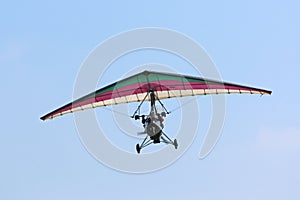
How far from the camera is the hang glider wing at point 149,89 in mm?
38938

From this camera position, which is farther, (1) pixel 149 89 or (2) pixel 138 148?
(1) pixel 149 89

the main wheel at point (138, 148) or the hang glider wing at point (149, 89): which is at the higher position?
the hang glider wing at point (149, 89)

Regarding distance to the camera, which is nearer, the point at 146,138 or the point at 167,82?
the point at 146,138

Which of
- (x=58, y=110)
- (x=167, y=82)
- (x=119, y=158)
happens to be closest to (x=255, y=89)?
(x=167, y=82)

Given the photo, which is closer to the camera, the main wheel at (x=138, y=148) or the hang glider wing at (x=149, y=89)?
the main wheel at (x=138, y=148)

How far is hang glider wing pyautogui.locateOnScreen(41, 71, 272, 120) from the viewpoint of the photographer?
3894cm

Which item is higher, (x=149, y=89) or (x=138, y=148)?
(x=149, y=89)

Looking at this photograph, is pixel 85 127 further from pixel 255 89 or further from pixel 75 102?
pixel 255 89

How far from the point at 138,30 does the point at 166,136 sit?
226 inches

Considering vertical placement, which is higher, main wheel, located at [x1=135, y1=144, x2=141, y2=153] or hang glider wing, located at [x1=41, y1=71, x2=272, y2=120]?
hang glider wing, located at [x1=41, y1=71, x2=272, y2=120]

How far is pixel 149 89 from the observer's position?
40.8m

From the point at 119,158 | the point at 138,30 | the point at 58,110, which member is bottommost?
the point at 119,158

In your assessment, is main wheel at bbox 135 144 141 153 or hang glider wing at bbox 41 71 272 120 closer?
main wheel at bbox 135 144 141 153

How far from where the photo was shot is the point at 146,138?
37.1 metres
